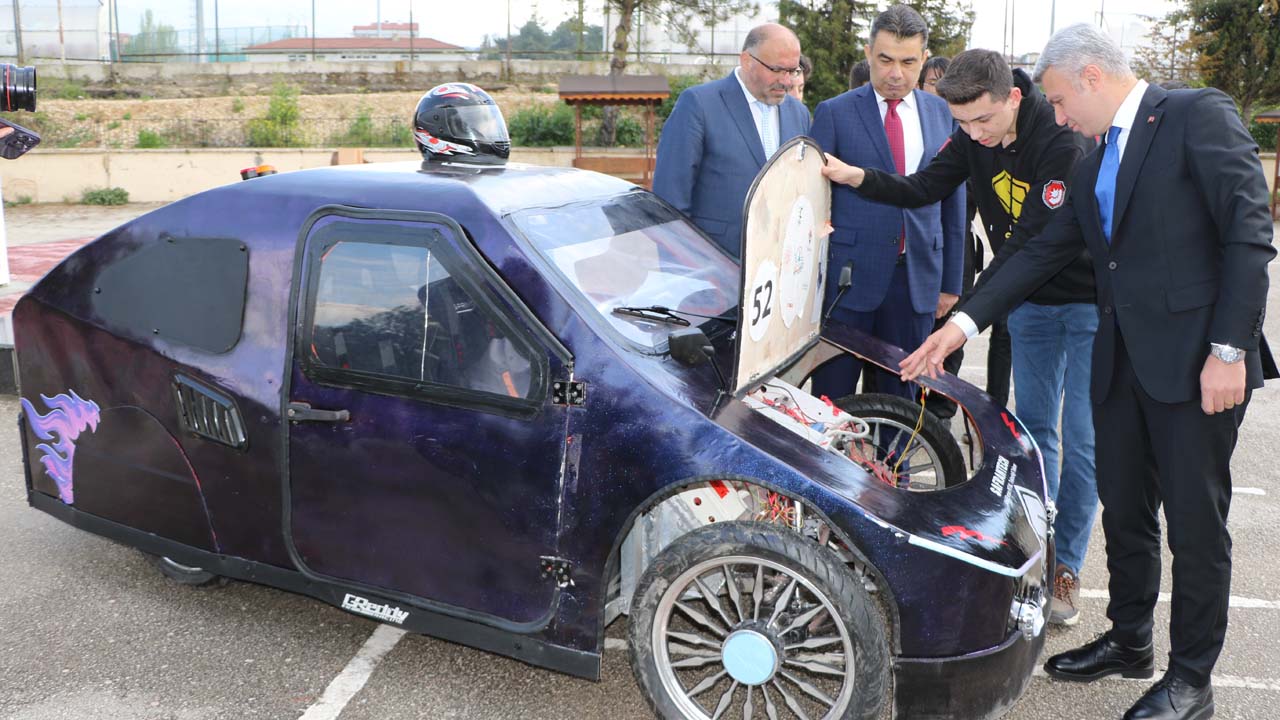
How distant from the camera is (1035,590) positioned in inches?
117

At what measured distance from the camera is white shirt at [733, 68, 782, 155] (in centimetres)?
520

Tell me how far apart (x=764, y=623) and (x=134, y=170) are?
73.7 feet

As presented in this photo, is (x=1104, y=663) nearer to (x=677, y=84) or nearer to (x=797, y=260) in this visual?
(x=797, y=260)

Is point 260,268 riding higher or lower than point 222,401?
higher

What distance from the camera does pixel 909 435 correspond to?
Result: 4168 millimetres

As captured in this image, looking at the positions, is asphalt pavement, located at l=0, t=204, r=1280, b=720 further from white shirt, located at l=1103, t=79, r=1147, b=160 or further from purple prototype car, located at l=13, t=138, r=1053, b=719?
white shirt, located at l=1103, t=79, r=1147, b=160

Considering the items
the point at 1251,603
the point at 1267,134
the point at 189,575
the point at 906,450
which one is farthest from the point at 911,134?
the point at 1267,134

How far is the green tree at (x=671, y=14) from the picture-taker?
33625 millimetres

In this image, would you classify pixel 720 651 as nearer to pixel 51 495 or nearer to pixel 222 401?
pixel 222 401

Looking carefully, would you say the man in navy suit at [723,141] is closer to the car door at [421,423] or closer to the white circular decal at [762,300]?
the white circular decal at [762,300]

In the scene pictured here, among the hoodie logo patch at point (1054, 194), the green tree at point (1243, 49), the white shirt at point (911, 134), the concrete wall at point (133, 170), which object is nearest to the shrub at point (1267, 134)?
the green tree at point (1243, 49)

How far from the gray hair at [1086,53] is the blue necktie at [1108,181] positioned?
0.20 metres

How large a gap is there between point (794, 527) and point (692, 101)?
2751 mm

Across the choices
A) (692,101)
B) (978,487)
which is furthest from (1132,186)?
(692,101)
